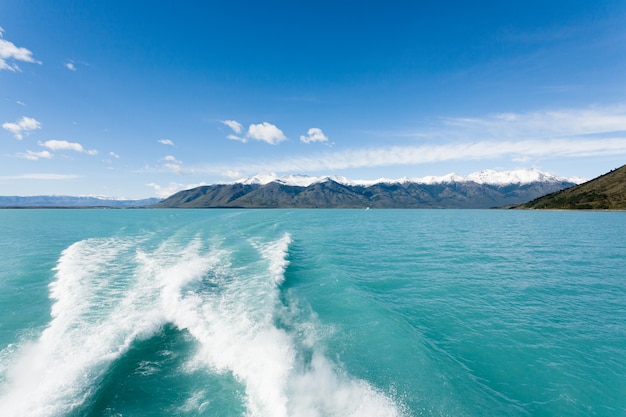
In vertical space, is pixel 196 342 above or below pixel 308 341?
above

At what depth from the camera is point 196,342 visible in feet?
54.1

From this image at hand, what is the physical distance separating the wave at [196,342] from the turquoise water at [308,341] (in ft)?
0.29

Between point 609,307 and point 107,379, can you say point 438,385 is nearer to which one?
point 107,379

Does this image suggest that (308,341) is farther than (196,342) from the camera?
Yes

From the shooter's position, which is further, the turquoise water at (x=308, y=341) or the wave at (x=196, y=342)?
the turquoise water at (x=308, y=341)

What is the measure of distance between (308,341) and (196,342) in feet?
21.8

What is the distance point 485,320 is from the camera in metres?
19.8

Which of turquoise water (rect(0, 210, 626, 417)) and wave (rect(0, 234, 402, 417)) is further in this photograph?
Answer: turquoise water (rect(0, 210, 626, 417))

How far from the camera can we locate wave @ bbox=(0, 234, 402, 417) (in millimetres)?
11562

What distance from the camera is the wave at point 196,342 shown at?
1156 cm

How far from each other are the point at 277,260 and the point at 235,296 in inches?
492

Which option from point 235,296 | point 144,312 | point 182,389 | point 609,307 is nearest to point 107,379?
point 182,389

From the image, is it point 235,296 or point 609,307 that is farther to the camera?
point 235,296

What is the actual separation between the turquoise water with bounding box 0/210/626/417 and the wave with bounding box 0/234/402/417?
9 cm
